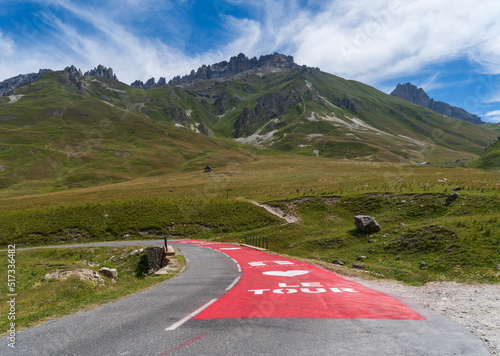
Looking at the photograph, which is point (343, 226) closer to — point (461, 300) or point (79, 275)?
point (461, 300)

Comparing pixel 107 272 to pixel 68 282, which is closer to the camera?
pixel 68 282

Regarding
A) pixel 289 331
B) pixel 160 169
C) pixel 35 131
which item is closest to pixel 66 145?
pixel 35 131

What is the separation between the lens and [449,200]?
25.0 m

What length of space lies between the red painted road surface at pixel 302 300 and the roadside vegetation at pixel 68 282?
15.0 feet

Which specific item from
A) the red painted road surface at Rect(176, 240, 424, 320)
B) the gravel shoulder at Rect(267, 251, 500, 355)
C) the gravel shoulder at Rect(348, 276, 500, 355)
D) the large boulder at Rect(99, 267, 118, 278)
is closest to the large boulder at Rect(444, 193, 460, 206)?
the gravel shoulder at Rect(267, 251, 500, 355)

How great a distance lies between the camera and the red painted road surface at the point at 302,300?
7004mm

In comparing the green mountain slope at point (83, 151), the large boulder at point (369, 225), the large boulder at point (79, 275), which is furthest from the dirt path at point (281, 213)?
the green mountain slope at point (83, 151)

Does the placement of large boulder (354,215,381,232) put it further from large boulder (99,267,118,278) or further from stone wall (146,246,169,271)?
large boulder (99,267,118,278)

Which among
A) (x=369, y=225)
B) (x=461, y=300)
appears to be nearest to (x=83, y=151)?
(x=369, y=225)

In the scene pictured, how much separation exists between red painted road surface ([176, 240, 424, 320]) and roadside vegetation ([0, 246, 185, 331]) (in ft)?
15.0

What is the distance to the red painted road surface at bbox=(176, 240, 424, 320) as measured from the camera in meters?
7.00

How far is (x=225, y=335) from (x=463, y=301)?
893 cm

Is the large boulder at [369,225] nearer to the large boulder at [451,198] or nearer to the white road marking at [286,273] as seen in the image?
the large boulder at [451,198]

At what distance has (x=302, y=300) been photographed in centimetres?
843
